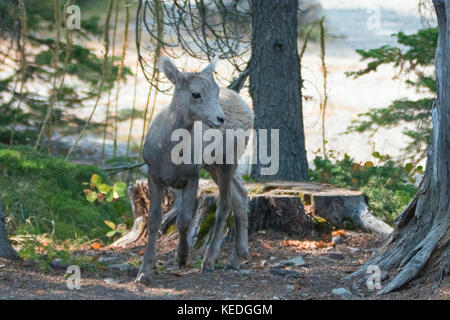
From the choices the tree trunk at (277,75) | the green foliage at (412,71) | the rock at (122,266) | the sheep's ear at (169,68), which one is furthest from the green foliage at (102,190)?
the green foliage at (412,71)

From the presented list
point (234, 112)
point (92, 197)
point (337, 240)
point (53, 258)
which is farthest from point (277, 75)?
point (53, 258)

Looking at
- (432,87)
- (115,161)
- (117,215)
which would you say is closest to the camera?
(117,215)

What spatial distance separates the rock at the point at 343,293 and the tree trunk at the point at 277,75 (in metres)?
3.55

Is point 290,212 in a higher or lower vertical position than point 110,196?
lower

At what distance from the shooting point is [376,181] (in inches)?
346

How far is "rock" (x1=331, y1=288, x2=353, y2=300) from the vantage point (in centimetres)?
511

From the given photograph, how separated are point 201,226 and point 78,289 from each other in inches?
91.9

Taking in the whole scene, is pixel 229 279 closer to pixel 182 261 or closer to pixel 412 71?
pixel 182 261

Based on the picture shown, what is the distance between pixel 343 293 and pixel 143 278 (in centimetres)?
172

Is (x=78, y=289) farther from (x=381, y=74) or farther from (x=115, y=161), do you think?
(x=381, y=74)

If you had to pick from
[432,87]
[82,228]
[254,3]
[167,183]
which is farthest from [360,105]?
[167,183]

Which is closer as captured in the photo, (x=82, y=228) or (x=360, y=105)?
(x=82, y=228)

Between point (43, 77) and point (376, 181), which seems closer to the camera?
point (376, 181)
